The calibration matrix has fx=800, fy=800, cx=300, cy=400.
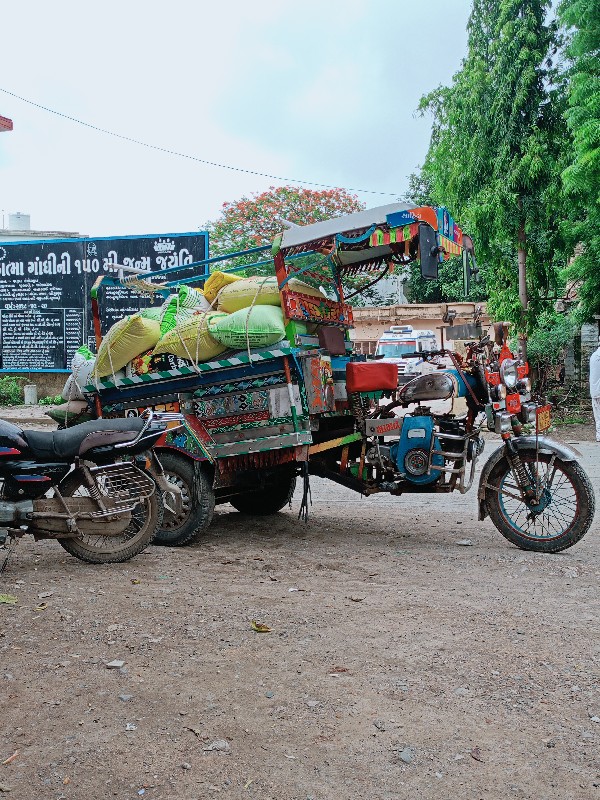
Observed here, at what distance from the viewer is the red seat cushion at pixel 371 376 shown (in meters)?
6.27

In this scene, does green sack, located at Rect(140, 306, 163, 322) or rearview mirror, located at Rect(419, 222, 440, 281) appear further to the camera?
green sack, located at Rect(140, 306, 163, 322)

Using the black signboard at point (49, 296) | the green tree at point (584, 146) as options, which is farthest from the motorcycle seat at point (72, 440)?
the black signboard at point (49, 296)

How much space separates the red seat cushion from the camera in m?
6.27

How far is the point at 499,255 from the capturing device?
17312 mm

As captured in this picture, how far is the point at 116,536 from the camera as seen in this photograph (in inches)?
217

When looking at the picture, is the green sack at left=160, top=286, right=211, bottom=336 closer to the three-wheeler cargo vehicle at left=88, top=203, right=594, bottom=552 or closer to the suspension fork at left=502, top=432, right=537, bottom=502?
the three-wheeler cargo vehicle at left=88, top=203, right=594, bottom=552

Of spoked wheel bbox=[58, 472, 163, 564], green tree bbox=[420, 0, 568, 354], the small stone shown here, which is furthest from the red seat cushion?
green tree bbox=[420, 0, 568, 354]

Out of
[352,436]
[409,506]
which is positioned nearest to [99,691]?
[352,436]

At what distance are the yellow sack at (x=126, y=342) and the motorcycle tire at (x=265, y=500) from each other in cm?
168

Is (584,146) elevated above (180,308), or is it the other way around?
(584,146)

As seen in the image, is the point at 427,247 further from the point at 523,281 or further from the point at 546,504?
the point at 523,281

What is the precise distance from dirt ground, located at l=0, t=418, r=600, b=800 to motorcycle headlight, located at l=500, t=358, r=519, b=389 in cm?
123

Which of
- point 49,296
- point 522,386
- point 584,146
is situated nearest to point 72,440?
point 522,386

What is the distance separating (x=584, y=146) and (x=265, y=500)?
30.4 feet
